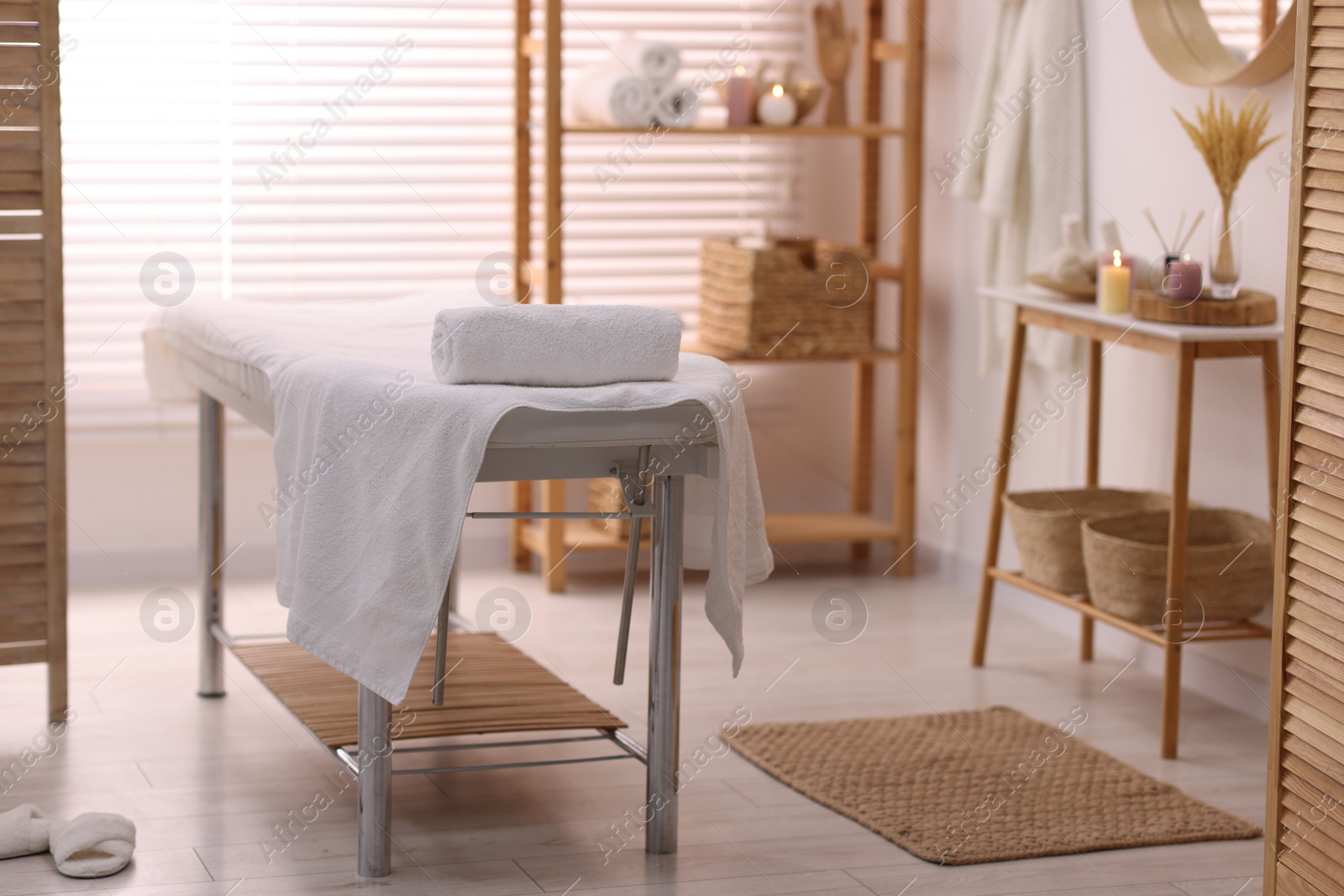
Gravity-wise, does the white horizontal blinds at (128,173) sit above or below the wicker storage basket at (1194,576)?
above

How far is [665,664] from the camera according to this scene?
2244mm

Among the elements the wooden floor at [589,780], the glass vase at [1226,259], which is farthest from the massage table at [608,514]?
the glass vase at [1226,259]

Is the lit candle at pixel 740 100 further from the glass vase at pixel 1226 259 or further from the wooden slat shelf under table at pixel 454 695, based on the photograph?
the wooden slat shelf under table at pixel 454 695

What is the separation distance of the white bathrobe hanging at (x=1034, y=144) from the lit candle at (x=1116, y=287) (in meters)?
0.43

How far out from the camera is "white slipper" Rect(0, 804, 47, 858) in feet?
7.41

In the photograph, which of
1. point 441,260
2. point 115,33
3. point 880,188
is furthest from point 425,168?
point 880,188

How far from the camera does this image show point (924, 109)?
4.13m

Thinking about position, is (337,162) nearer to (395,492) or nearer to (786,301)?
(786,301)

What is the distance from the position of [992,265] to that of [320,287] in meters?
1.59

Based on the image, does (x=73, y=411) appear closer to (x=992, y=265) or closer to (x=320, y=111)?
(x=320, y=111)

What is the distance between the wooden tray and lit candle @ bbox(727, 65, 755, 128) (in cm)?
130

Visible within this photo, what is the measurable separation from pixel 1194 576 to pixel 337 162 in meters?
2.23

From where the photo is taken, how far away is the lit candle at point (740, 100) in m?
3.84

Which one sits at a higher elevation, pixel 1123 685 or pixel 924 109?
pixel 924 109
